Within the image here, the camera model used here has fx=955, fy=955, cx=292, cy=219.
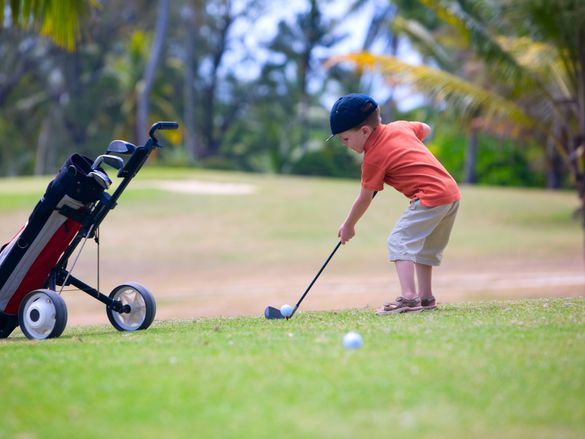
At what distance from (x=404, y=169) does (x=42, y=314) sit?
2.66 m

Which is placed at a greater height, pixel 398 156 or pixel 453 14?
pixel 453 14

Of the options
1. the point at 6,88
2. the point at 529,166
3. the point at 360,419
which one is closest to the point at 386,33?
the point at 529,166

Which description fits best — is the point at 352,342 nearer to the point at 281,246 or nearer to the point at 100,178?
the point at 100,178

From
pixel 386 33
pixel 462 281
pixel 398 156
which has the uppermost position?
pixel 386 33

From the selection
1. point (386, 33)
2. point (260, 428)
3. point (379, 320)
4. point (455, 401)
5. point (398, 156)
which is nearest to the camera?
point (260, 428)

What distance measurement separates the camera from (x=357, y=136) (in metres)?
6.71

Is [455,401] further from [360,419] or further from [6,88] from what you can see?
[6,88]

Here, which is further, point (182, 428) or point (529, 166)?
point (529, 166)

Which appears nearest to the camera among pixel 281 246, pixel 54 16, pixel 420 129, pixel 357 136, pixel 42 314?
pixel 42 314

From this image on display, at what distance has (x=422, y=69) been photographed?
757 inches

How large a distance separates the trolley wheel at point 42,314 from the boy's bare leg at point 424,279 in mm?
2505

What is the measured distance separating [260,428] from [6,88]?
46939mm

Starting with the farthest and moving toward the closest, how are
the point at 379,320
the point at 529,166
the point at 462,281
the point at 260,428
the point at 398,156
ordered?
the point at 529,166 → the point at 462,281 → the point at 398,156 → the point at 379,320 → the point at 260,428

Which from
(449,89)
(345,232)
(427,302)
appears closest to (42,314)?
(345,232)
